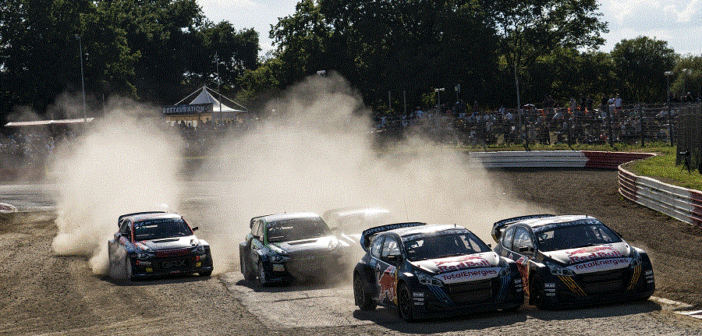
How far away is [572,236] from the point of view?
11.0 metres

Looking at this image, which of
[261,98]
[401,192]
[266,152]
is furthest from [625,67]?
[401,192]

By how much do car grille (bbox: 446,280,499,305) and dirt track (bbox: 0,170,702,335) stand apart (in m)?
0.29

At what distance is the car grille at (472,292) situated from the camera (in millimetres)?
9867

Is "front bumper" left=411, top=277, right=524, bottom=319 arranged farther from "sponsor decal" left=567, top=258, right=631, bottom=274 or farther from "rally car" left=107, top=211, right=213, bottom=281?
"rally car" left=107, top=211, right=213, bottom=281

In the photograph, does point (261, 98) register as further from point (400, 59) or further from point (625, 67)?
point (625, 67)

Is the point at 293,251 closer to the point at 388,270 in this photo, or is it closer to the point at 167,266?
the point at 167,266

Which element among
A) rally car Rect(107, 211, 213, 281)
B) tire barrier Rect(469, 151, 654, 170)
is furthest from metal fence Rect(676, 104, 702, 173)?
rally car Rect(107, 211, 213, 281)

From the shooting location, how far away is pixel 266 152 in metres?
41.7

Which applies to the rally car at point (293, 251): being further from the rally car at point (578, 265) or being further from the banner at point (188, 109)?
the banner at point (188, 109)

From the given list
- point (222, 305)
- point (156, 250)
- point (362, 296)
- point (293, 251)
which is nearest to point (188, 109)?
point (156, 250)

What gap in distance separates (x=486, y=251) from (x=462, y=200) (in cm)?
1470

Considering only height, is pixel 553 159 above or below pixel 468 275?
above

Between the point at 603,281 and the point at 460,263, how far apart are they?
6.11 feet

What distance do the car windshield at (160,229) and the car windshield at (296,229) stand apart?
311 centimetres
